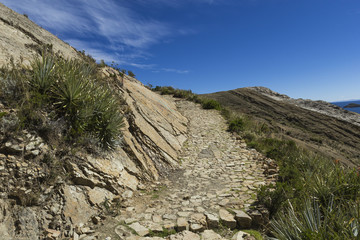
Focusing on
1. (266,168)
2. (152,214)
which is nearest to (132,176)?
(152,214)

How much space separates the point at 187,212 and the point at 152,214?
76cm

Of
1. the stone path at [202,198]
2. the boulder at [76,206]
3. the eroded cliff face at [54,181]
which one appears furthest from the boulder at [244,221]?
the boulder at [76,206]

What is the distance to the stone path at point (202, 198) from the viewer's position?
358cm

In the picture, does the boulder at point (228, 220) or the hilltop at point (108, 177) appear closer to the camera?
the hilltop at point (108, 177)

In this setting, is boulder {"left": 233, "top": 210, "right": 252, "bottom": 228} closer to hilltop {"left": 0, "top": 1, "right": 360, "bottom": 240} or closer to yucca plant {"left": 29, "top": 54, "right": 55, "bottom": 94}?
hilltop {"left": 0, "top": 1, "right": 360, "bottom": 240}

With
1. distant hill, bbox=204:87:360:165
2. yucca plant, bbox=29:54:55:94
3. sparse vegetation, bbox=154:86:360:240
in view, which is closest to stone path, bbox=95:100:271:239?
sparse vegetation, bbox=154:86:360:240

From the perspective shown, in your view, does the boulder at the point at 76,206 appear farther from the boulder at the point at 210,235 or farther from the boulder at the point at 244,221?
the boulder at the point at 244,221

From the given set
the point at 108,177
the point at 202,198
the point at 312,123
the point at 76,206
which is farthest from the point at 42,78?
the point at 312,123

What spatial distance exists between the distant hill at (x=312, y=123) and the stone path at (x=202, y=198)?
298 inches

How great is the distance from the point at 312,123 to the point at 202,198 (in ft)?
71.7

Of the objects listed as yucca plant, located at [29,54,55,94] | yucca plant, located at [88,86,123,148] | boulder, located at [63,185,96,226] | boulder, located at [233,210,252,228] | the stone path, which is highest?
yucca plant, located at [29,54,55,94]

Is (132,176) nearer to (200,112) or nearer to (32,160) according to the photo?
(32,160)

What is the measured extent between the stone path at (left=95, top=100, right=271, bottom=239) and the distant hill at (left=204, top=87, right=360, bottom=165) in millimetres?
7570

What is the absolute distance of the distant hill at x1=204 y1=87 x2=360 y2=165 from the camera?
48.9ft
